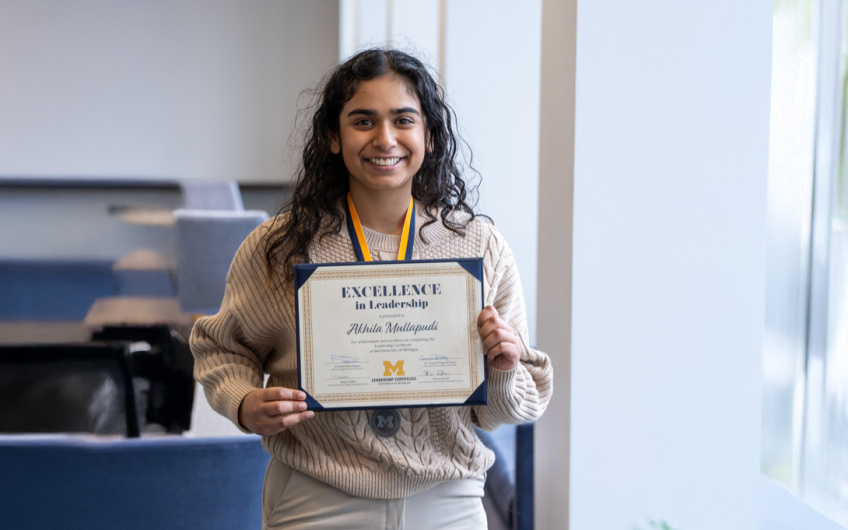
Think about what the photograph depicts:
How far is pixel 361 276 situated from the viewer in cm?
103

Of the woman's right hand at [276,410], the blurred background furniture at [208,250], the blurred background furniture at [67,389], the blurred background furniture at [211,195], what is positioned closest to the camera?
the woman's right hand at [276,410]

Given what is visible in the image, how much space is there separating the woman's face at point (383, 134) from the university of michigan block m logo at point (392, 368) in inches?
10.0

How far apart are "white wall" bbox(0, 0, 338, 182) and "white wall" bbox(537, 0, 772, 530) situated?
5.89 metres

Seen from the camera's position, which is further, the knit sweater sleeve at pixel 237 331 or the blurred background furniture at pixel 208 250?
the blurred background furniture at pixel 208 250

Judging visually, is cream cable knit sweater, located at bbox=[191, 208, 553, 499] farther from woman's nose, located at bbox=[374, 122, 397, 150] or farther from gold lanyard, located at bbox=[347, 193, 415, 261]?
woman's nose, located at bbox=[374, 122, 397, 150]

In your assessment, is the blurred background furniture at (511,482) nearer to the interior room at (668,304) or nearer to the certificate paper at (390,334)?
the interior room at (668,304)

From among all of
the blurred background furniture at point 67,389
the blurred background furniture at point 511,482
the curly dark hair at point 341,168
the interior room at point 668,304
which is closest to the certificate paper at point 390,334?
the curly dark hair at point 341,168

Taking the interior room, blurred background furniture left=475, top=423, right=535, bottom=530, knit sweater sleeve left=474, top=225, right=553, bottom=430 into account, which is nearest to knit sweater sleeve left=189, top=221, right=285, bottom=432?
the interior room

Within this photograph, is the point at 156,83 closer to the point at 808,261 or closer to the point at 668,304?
the point at 668,304

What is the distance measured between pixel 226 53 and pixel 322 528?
6747mm

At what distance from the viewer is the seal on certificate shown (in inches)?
42.8

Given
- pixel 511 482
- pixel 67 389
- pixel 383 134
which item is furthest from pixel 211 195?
pixel 383 134

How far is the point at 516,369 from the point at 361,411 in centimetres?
23

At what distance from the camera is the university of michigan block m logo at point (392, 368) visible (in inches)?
41.1
